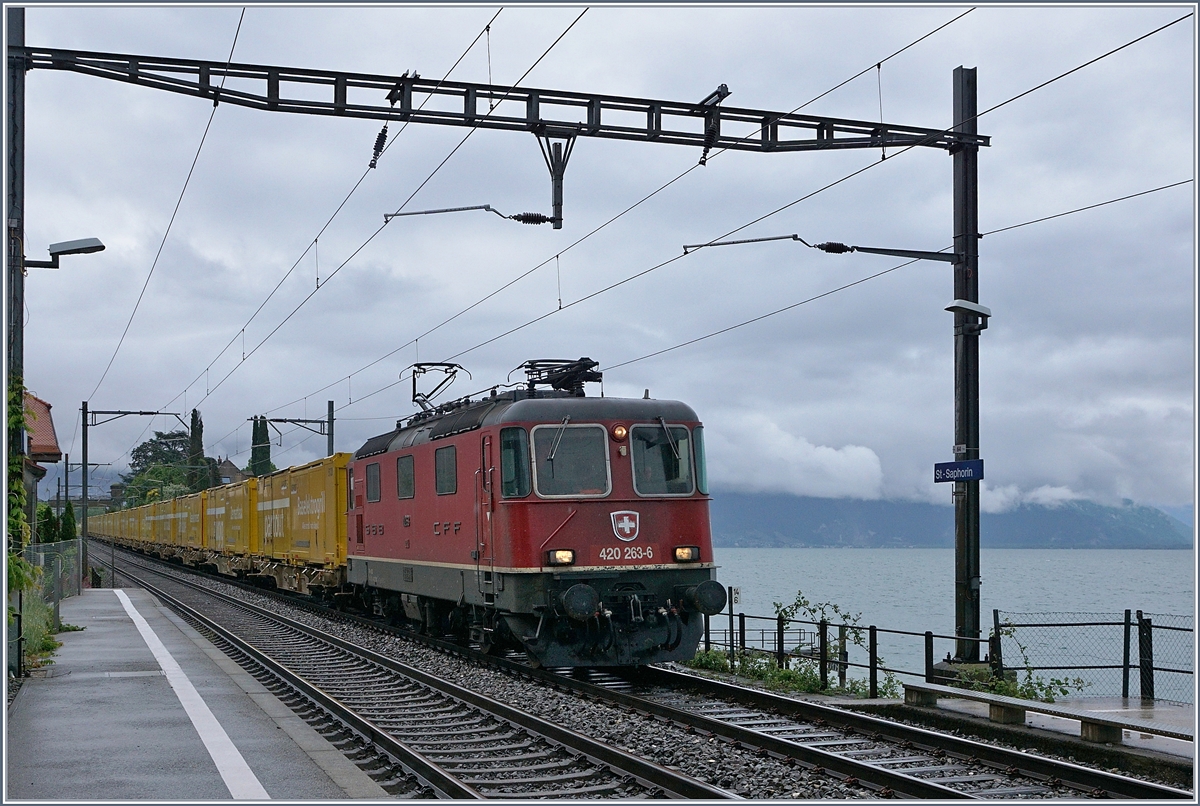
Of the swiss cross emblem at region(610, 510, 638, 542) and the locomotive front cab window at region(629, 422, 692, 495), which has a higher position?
the locomotive front cab window at region(629, 422, 692, 495)

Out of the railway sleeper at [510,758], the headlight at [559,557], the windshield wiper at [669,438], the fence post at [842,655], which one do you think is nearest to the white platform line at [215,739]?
the railway sleeper at [510,758]

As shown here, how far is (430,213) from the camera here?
16.8 m

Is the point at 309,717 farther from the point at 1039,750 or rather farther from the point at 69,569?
the point at 69,569

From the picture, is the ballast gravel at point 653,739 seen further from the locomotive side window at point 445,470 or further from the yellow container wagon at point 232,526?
the yellow container wagon at point 232,526

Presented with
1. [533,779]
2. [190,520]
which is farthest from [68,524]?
[533,779]

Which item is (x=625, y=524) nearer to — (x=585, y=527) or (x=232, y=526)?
(x=585, y=527)

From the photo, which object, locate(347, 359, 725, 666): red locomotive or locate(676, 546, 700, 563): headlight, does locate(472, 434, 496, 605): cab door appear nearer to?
locate(347, 359, 725, 666): red locomotive

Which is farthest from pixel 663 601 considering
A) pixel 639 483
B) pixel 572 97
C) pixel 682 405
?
pixel 572 97

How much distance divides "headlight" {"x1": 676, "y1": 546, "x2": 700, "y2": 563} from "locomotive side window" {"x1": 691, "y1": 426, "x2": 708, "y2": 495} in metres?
0.76

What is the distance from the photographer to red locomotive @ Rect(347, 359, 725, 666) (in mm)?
14477

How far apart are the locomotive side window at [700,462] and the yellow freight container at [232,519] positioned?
24.8 meters

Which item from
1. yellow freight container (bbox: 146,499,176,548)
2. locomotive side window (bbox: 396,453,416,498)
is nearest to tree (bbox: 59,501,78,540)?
yellow freight container (bbox: 146,499,176,548)

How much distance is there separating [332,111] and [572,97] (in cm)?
280

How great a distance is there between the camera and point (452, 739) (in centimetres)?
1102
